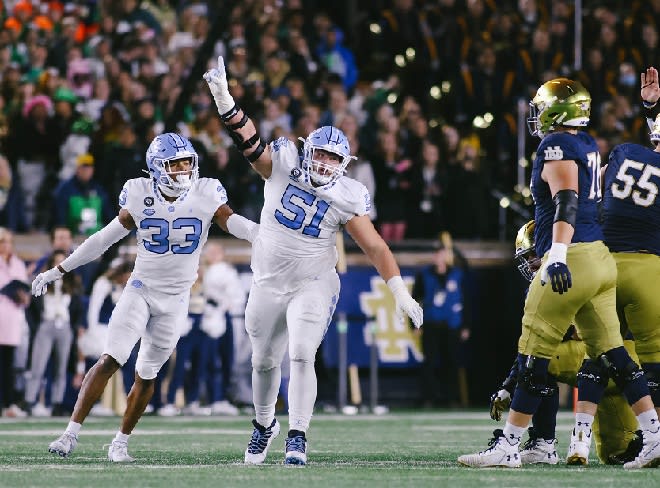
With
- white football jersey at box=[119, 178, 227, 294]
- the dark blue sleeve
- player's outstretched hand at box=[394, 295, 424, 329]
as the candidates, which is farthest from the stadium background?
the dark blue sleeve

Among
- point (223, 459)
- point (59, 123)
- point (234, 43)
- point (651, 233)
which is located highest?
point (234, 43)

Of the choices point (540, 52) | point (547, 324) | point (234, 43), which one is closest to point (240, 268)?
point (234, 43)

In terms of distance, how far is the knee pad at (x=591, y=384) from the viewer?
8062 millimetres

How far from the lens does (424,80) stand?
17.2 metres

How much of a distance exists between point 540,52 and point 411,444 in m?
8.08

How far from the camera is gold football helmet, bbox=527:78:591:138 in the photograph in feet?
25.8

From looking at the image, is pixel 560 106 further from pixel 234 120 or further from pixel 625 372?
pixel 234 120

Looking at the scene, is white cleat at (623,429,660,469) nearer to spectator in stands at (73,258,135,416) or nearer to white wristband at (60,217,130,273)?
white wristband at (60,217,130,273)

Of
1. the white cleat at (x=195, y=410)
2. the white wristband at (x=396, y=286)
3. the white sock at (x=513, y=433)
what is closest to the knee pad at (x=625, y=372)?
the white sock at (x=513, y=433)

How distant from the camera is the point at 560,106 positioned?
787cm

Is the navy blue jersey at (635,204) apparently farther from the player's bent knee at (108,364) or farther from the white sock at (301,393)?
the player's bent knee at (108,364)

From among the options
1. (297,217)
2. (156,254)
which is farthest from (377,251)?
(156,254)

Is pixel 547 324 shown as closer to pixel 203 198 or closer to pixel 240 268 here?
pixel 203 198

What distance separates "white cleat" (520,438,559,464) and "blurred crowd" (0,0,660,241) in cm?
691
